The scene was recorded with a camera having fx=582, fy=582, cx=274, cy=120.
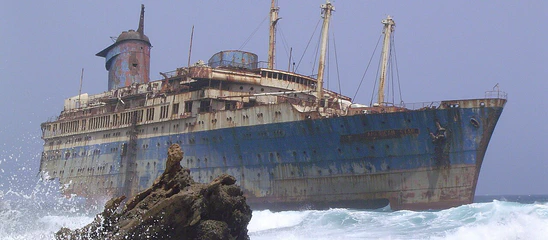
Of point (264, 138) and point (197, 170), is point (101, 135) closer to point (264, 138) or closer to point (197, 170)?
point (197, 170)

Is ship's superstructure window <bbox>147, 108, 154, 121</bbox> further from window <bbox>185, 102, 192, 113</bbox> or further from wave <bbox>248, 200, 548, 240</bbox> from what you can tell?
wave <bbox>248, 200, 548, 240</bbox>

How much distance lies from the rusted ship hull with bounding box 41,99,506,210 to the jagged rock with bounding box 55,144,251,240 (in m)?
14.6

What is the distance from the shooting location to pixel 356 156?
24719 mm

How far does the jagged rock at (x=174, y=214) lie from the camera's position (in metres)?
9.34

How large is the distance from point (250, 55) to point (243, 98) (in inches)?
148

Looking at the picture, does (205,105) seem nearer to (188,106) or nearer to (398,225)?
(188,106)

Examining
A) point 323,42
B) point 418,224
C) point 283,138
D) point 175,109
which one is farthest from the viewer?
point 175,109

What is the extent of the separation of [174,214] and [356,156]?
1610 cm

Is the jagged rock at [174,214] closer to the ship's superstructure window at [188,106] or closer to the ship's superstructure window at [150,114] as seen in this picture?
the ship's superstructure window at [188,106]

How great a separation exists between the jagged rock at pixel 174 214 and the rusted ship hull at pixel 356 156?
14.6m

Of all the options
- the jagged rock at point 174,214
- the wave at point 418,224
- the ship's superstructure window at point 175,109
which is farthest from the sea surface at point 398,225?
the ship's superstructure window at point 175,109

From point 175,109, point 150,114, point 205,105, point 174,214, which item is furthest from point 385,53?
point 174,214

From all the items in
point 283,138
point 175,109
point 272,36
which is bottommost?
point 283,138

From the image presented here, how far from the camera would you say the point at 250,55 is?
32188mm
